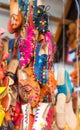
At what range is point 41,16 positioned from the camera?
0.66 m

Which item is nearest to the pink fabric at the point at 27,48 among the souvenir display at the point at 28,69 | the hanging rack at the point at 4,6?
the souvenir display at the point at 28,69

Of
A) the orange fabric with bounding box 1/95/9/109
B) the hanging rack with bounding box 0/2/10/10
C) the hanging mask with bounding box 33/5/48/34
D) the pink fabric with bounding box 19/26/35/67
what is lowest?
the orange fabric with bounding box 1/95/9/109

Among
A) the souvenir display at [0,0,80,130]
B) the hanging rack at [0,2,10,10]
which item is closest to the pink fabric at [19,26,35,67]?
the souvenir display at [0,0,80,130]

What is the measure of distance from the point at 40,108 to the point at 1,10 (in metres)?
0.28

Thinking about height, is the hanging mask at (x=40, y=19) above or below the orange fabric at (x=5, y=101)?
above

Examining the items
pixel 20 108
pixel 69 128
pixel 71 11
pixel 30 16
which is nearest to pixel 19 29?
pixel 30 16

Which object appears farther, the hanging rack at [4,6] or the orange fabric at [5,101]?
the hanging rack at [4,6]

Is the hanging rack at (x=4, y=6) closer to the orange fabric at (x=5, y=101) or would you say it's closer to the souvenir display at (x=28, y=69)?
the souvenir display at (x=28, y=69)

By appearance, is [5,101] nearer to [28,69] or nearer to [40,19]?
[28,69]

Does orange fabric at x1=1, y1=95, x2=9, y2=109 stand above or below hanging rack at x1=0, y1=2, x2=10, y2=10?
below

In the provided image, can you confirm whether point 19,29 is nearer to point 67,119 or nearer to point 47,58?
point 47,58

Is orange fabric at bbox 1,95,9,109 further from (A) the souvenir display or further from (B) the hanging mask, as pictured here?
(B) the hanging mask

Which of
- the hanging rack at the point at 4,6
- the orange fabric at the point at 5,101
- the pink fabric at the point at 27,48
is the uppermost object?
the hanging rack at the point at 4,6

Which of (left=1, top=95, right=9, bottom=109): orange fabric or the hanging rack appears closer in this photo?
(left=1, top=95, right=9, bottom=109): orange fabric
